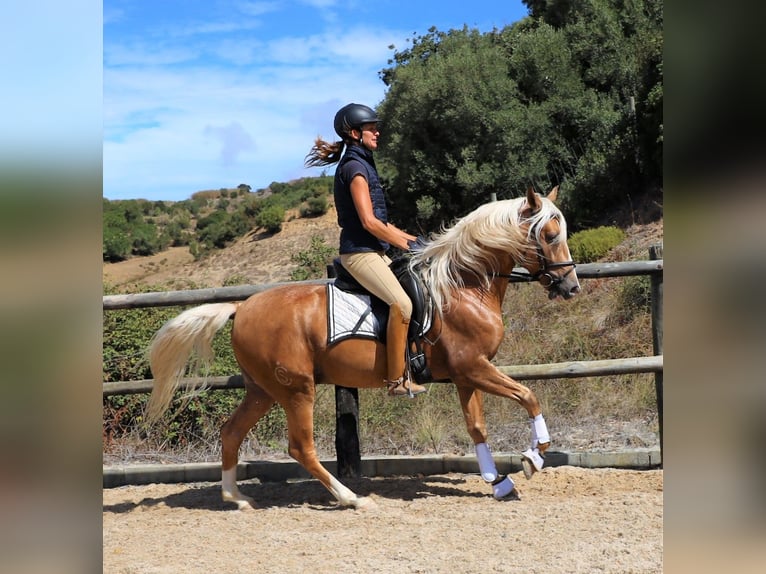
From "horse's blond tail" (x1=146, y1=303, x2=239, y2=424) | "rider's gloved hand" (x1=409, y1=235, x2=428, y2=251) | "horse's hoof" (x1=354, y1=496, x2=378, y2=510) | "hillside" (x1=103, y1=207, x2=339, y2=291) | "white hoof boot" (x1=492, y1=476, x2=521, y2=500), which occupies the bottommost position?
"horse's hoof" (x1=354, y1=496, x2=378, y2=510)

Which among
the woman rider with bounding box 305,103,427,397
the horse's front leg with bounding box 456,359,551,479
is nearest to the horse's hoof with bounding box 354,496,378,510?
the woman rider with bounding box 305,103,427,397

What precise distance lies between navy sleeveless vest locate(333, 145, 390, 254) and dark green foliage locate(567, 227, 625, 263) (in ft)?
45.3

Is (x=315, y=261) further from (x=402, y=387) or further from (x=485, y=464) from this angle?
(x=402, y=387)

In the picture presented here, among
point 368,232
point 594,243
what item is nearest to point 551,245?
point 368,232

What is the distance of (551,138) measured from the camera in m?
26.2

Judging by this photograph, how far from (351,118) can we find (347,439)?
103 inches

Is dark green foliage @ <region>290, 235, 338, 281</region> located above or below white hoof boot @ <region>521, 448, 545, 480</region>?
above

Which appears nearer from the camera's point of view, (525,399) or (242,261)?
(525,399)

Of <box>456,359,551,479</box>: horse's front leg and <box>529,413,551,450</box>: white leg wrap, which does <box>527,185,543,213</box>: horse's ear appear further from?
<box>529,413,551,450</box>: white leg wrap

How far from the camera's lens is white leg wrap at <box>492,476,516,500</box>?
Answer: 5391 millimetres

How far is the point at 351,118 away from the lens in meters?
5.29
